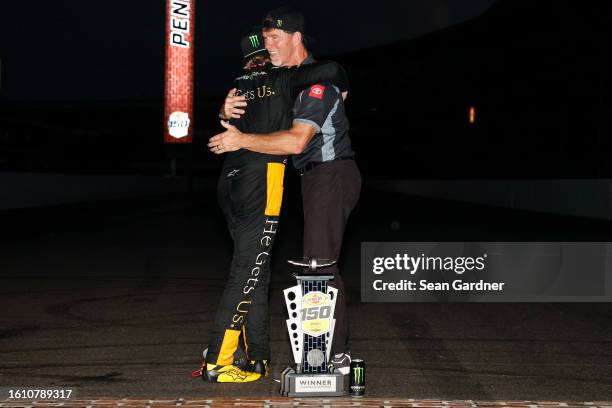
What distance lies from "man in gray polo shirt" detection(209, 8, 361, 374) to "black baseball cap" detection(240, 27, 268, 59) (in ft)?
0.22

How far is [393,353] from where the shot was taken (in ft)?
19.8

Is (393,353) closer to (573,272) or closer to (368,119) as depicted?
(573,272)

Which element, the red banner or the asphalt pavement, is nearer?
the asphalt pavement

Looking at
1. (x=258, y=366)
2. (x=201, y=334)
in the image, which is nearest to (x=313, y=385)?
(x=258, y=366)

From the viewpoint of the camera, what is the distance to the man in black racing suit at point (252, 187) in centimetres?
468

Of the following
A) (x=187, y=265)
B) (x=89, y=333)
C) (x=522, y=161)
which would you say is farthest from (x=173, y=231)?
(x=522, y=161)

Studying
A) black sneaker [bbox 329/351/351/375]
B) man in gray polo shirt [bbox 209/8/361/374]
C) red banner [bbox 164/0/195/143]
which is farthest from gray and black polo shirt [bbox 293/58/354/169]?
red banner [bbox 164/0/195/143]

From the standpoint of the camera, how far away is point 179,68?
193 feet

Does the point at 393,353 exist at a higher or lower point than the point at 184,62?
lower

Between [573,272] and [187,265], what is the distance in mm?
4871

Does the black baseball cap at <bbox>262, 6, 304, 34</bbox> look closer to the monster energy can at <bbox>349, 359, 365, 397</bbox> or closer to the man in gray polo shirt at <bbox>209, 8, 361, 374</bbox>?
the man in gray polo shirt at <bbox>209, 8, 361, 374</bbox>

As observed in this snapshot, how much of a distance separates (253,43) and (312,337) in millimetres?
1499

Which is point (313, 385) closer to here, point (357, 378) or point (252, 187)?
point (357, 378)

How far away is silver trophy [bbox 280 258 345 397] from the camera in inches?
175
